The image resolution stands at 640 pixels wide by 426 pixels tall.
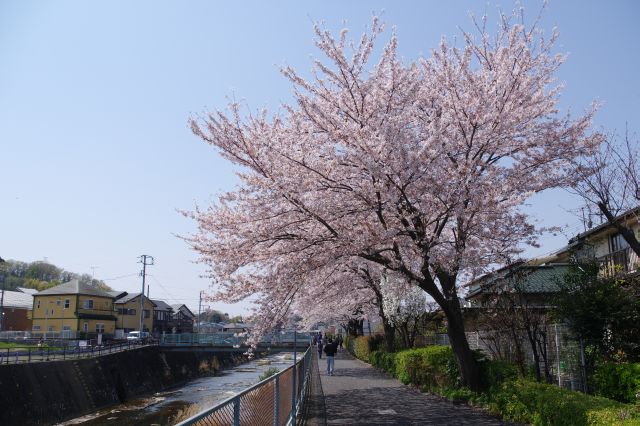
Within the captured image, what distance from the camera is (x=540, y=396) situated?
30.4 ft

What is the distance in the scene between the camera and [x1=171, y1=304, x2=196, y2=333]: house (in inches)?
3731

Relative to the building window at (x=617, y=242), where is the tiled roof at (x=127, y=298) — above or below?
above

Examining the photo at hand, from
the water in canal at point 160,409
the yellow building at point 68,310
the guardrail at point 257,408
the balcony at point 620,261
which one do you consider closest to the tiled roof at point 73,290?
the yellow building at point 68,310

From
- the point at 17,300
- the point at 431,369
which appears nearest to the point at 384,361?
the point at 431,369

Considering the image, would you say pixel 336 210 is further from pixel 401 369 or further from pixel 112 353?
pixel 112 353

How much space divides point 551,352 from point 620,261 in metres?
7.68

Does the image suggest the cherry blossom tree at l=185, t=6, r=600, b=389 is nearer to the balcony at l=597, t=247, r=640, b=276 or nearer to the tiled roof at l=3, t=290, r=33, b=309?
the balcony at l=597, t=247, r=640, b=276

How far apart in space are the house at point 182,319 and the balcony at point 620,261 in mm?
82502

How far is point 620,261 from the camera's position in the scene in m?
18.8

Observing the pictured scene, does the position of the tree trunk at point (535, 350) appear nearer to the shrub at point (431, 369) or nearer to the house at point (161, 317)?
the shrub at point (431, 369)

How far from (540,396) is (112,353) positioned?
34034 mm

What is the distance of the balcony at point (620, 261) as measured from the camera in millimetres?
17516

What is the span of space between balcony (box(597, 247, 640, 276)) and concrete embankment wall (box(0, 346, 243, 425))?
24637mm

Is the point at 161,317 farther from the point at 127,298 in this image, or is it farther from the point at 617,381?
the point at 617,381
